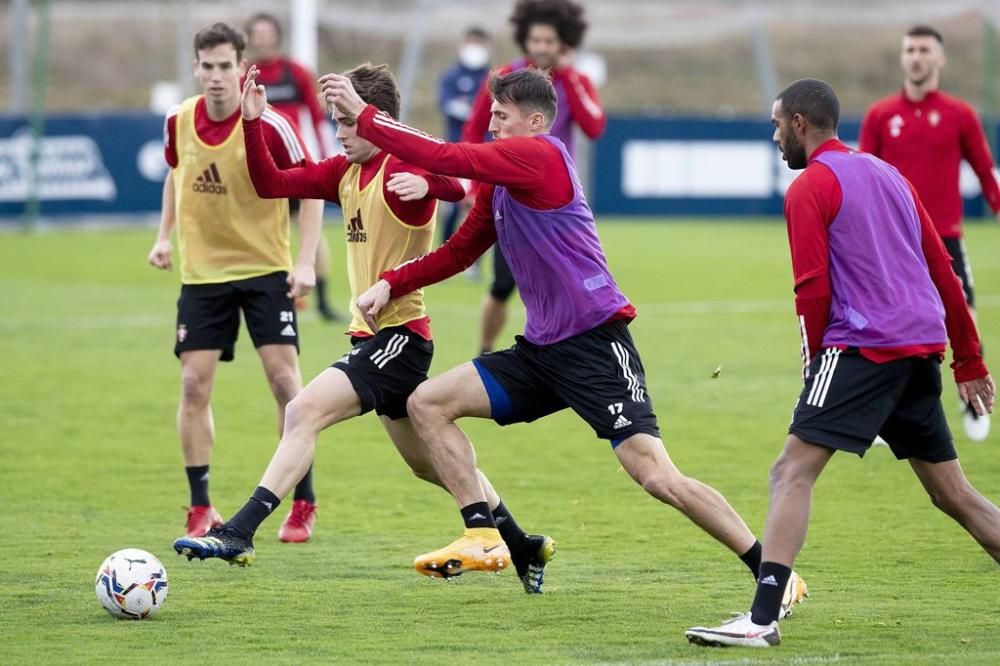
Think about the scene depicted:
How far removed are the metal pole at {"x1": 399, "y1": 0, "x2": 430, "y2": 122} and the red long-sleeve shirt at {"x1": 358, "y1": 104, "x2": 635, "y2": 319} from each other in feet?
79.5

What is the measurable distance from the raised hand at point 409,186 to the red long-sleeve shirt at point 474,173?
24cm

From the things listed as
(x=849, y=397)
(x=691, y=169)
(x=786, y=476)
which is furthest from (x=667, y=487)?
(x=691, y=169)

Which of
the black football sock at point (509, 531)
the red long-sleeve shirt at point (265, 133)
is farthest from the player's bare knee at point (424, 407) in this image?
the red long-sleeve shirt at point (265, 133)

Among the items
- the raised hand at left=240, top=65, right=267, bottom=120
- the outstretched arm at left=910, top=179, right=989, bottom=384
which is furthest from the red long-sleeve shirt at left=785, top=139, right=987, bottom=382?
the raised hand at left=240, top=65, right=267, bottom=120

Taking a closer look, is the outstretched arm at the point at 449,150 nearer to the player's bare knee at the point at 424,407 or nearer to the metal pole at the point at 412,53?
the player's bare knee at the point at 424,407

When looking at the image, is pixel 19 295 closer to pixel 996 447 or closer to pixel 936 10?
pixel 996 447

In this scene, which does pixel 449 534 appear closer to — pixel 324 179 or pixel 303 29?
pixel 324 179

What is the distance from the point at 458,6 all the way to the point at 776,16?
8.38 metres

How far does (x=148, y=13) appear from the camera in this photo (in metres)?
40.2

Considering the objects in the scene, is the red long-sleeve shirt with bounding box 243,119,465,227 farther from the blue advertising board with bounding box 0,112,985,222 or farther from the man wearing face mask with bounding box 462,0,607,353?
the blue advertising board with bounding box 0,112,985,222

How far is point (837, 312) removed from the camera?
19.2ft

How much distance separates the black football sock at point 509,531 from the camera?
6895 mm

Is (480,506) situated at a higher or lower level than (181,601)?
higher

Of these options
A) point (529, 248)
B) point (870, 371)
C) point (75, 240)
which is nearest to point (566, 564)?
point (529, 248)
